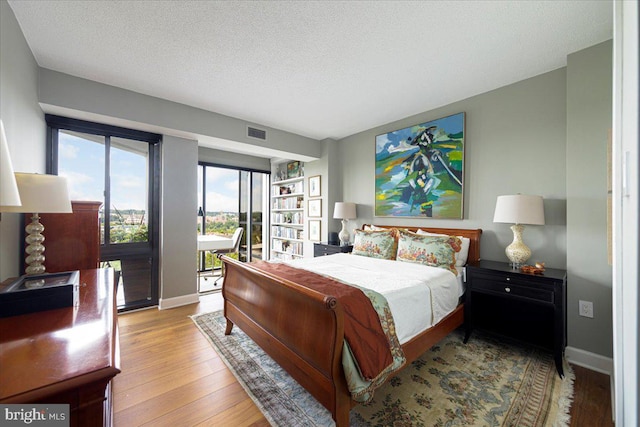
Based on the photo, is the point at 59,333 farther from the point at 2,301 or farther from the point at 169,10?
the point at 169,10

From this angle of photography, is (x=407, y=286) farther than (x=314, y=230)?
No

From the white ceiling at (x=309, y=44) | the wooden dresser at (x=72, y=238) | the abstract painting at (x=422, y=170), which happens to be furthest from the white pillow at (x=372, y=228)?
the wooden dresser at (x=72, y=238)

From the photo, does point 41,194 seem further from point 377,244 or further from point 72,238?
point 377,244

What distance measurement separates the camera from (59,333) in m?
0.94

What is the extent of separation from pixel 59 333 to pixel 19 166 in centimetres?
191

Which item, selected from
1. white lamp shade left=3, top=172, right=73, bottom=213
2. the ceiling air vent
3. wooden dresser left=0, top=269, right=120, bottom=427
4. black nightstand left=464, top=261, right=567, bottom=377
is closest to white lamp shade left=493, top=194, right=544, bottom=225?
black nightstand left=464, top=261, right=567, bottom=377

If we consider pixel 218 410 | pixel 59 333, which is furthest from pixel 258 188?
pixel 59 333

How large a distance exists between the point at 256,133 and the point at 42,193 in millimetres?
2728

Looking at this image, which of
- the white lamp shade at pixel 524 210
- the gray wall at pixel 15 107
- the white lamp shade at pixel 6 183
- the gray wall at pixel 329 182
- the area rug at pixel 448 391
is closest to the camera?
the white lamp shade at pixel 6 183

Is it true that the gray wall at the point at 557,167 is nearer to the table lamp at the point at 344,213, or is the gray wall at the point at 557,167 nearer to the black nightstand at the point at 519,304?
the black nightstand at the point at 519,304

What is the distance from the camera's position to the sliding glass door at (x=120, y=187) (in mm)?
2949

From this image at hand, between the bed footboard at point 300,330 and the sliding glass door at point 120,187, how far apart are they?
6.33 ft

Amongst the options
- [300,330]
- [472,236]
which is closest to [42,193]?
[300,330]

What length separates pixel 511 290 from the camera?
→ 220 centimetres
